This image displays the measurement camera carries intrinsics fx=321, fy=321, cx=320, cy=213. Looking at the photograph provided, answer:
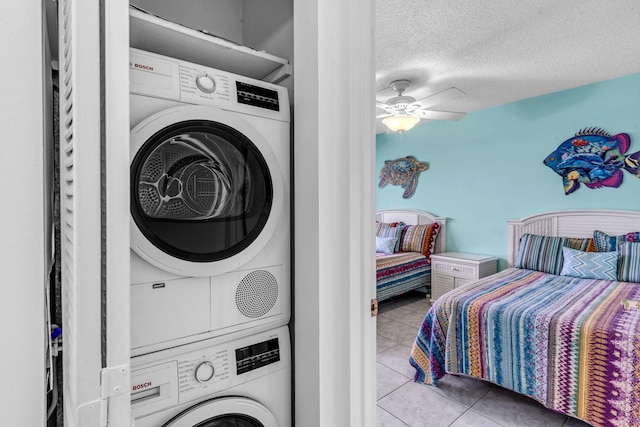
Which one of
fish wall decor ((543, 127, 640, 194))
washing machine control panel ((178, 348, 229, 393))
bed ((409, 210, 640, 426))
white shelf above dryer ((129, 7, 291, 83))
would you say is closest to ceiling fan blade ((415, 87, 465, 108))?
fish wall decor ((543, 127, 640, 194))

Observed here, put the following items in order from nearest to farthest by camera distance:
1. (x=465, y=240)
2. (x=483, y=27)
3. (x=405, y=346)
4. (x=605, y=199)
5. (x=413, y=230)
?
(x=483, y=27) → (x=405, y=346) → (x=605, y=199) → (x=465, y=240) → (x=413, y=230)

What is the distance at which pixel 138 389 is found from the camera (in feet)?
3.12

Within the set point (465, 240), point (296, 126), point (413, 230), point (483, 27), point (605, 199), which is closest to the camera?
point (296, 126)

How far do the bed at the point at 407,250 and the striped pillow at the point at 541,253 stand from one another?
44.0 inches

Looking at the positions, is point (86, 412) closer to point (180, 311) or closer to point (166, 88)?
point (180, 311)

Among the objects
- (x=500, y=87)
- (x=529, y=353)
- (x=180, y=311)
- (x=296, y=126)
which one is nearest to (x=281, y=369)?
(x=180, y=311)

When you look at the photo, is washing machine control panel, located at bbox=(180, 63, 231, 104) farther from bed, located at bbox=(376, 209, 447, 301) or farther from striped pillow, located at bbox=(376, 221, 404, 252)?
striped pillow, located at bbox=(376, 221, 404, 252)

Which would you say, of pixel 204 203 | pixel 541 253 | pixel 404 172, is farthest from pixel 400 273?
pixel 204 203

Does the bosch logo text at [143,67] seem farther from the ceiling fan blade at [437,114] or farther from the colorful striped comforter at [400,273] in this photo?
the colorful striped comforter at [400,273]

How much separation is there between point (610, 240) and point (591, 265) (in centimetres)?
42

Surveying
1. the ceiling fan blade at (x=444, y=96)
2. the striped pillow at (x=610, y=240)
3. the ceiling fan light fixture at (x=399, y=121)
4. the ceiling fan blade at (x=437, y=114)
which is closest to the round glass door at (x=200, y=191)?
the ceiling fan light fixture at (x=399, y=121)

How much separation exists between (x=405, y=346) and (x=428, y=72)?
97.4 inches

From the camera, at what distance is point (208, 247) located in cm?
107

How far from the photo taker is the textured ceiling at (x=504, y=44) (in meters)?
2.00
